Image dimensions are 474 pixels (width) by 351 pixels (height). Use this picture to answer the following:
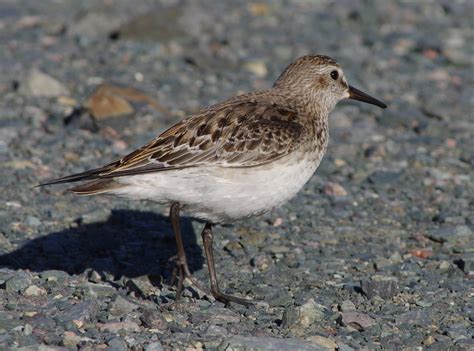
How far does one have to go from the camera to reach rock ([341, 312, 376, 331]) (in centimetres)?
694

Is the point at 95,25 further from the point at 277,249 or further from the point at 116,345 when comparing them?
the point at 116,345

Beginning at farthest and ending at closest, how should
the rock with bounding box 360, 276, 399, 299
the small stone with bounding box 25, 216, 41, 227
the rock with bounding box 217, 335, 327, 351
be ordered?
the small stone with bounding box 25, 216, 41, 227
the rock with bounding box 360, 276, 399, 299
the rock with bounding box 217, 335, 327, 351

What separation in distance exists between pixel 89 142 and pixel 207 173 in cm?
393

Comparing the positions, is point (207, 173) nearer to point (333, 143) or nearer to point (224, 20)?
point (333, 143)

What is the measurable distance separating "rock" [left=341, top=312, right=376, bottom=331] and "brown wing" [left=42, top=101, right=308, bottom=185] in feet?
4.54

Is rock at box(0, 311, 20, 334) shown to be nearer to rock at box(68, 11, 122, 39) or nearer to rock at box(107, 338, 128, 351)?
rock at box(107, 338, 128, 351)

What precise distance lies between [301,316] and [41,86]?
6.39 metres

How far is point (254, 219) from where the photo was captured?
9.38 m

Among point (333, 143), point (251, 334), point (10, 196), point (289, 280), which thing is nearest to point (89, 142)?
point (10, 196)

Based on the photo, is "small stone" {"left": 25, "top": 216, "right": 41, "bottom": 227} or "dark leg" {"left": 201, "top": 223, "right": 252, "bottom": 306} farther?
Result: "small stone" {"left": 25, "top": 216, "right": 41, "bottom": 227}

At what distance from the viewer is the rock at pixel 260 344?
20.2 feet

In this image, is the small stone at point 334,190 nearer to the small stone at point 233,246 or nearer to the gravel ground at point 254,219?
the gravel ground at point 254,219

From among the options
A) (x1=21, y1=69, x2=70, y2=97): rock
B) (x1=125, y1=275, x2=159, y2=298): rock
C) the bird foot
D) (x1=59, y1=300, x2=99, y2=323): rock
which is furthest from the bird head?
(x1=21, y1=69, x2=70, y2=97): rock

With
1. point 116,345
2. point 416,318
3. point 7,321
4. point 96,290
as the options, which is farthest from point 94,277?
point 416,318
